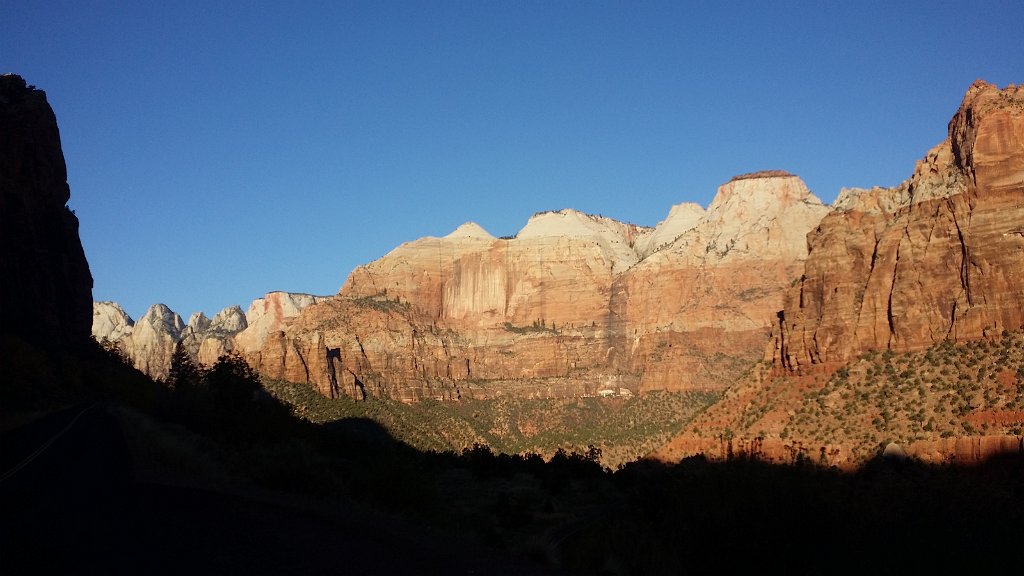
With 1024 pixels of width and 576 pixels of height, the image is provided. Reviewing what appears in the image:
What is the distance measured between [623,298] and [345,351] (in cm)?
5779

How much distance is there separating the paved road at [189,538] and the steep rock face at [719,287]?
412ft

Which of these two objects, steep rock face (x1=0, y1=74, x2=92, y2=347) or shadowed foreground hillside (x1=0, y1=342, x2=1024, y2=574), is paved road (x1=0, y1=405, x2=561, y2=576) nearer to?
shadowed foreground hillside (x1=0, y1=342, x2=1024, y2=574)

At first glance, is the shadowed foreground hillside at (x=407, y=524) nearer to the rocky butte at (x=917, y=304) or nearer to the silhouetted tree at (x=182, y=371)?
the rocky butte at (x=917, y=304)

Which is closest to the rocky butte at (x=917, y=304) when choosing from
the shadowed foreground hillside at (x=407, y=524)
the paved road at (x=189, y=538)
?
the shadowed foreground hillside at (x=407, y=524)

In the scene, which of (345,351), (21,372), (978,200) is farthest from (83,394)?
(345,351)

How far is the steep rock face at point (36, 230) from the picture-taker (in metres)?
66.8

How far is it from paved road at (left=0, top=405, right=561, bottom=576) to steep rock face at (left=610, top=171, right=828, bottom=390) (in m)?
126

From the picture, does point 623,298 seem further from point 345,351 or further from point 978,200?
point 978,200

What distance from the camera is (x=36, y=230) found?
7194cm

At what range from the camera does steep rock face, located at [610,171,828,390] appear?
486ft

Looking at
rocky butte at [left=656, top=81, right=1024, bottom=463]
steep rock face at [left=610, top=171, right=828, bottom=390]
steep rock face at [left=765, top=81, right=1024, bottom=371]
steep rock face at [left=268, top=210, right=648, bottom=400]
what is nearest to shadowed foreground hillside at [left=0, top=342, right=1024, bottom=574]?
rocky butte at [left=656, top=81, right=1024, bottom=463]

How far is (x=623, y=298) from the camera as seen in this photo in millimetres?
182375

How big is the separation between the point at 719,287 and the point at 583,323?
37.0 metres

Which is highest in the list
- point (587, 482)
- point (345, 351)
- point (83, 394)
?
point (345, 351)
